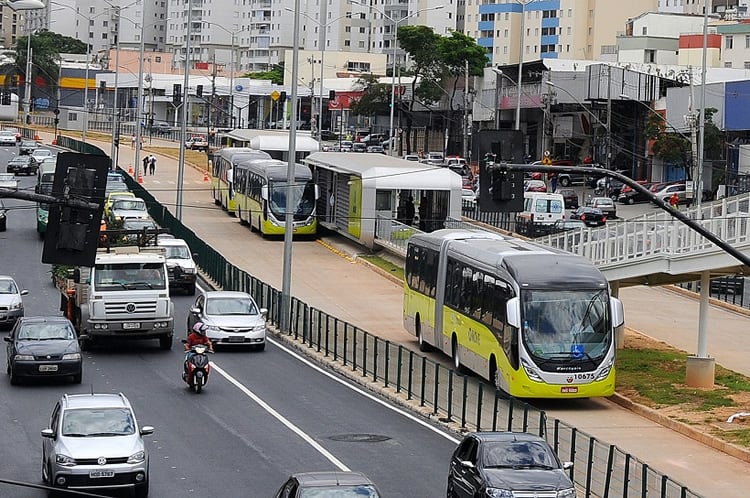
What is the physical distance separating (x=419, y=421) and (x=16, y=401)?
830 centimetres

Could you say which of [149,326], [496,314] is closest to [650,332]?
[496,314]

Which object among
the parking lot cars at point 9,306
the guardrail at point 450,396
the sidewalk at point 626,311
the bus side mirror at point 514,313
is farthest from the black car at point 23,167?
the bus side mirror at point 514,313

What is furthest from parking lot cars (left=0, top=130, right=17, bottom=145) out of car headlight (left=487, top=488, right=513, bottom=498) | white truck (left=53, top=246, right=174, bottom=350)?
car headlight (left=487, top=488, right=513, bottom=498)

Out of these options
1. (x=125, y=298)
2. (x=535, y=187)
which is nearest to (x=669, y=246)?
(x=125, y=298)

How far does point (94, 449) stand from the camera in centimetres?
2111

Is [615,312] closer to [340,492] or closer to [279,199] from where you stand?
[340,492]

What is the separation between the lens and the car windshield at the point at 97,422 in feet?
70.5

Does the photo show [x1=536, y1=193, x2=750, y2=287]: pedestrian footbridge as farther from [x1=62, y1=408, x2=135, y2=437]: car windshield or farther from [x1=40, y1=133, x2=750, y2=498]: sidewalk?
[x1=62, y1=408, x2=135, y2=437]: car windshield

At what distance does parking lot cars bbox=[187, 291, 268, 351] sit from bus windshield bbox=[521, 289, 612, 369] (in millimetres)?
9395

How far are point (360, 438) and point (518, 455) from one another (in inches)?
286

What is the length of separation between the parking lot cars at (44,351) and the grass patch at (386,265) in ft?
72.6

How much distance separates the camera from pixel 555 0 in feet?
504

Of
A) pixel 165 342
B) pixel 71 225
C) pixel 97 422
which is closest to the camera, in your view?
pixel 71 225

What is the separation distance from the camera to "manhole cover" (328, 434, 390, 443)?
26734mm
